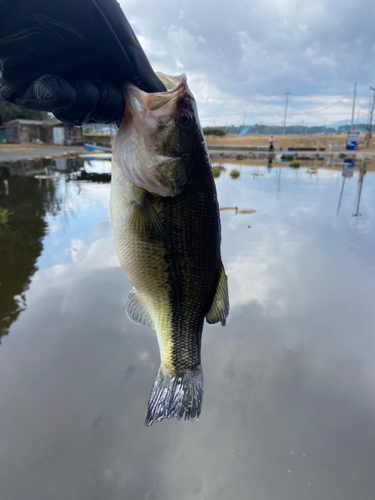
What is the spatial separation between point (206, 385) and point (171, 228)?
297 centimetres

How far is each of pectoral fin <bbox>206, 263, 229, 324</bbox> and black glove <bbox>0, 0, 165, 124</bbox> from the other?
1168 mm

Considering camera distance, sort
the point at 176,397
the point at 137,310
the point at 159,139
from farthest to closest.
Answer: the point at 137,310 < the point at 176,397 < the point at 159,139

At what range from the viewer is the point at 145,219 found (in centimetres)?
179

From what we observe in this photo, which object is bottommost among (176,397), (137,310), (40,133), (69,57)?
(176,397)

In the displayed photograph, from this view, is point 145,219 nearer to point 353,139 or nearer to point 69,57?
point 69,57

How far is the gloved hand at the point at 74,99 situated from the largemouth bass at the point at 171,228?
0.09m

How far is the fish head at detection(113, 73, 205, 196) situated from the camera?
168cm

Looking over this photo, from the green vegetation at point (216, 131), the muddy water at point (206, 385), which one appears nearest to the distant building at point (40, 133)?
the green vegetation at point (216, 131)

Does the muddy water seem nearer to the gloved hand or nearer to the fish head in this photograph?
the fish head

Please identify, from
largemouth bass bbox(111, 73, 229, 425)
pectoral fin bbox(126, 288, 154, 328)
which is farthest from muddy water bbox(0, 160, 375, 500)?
pectoral fin bbox(126, 288, 154, 328)

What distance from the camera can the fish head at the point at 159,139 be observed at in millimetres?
1682

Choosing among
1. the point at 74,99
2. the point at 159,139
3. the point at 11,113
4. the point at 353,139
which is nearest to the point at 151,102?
the point at 159,139

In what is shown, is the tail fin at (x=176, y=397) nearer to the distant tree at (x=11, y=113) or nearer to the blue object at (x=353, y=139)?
the distant tree at (x=11, y=113)

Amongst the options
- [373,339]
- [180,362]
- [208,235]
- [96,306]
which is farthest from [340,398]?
[96,306]
